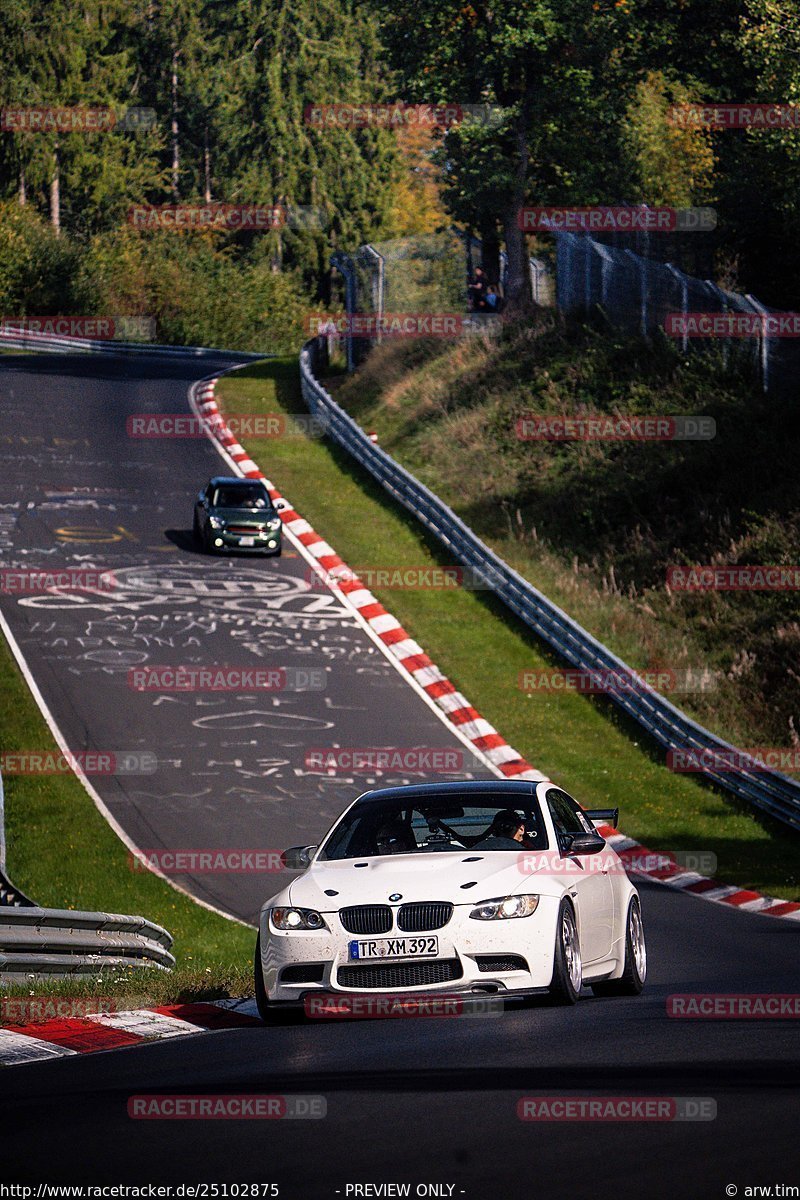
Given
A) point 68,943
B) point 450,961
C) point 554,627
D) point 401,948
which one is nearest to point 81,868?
point 68,943

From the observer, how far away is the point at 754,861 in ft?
67.1

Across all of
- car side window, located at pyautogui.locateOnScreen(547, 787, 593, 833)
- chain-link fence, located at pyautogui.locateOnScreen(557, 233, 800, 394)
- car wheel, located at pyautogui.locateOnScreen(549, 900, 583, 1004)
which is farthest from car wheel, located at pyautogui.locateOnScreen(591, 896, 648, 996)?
chain-link fence, located at pyautogui.locateOnScreen(557, 233, 800, 394)

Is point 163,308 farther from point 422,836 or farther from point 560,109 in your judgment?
point 422,836

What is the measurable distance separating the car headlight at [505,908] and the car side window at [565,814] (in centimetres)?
125

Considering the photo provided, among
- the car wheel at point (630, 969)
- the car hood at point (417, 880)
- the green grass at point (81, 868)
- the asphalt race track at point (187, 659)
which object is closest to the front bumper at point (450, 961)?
the car hood at point (417, 880)

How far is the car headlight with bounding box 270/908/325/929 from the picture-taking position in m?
9.68

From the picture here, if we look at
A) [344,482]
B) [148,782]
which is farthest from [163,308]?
[148,782]

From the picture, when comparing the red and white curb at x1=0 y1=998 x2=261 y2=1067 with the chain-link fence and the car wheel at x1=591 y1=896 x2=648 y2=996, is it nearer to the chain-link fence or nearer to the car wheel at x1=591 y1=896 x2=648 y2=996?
the car wheel at x1=591 y1=896 x2=648 y2=996

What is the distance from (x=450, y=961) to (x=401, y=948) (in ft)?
0.96

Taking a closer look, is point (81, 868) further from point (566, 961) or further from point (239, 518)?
point (239, 518)

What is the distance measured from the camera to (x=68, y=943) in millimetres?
11484

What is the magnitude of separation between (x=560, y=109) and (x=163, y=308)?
36921 mm

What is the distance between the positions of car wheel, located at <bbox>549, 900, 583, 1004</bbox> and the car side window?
973mm

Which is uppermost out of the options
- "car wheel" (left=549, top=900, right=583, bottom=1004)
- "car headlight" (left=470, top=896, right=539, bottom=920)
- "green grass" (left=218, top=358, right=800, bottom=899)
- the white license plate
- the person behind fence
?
the person behind fence
